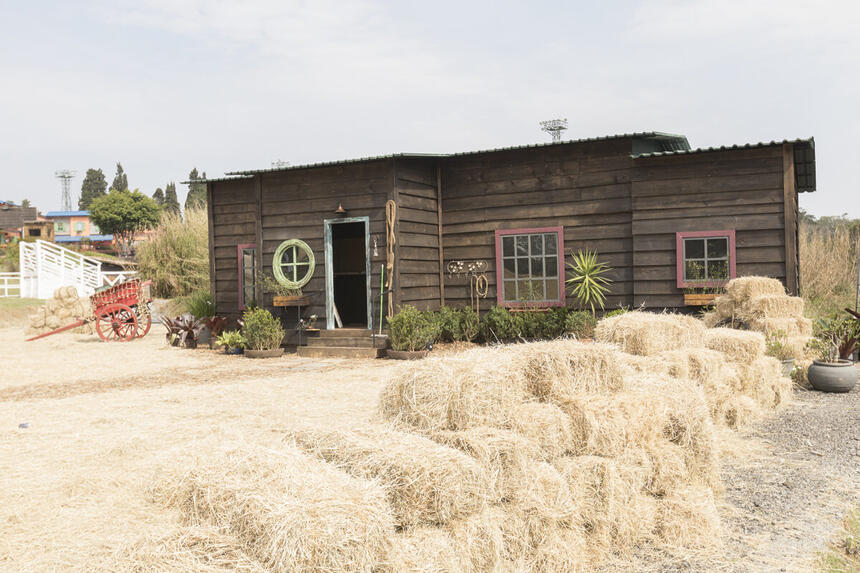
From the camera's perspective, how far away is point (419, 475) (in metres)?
2.85

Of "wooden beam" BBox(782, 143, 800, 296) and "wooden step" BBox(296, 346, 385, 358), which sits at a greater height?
"wooden beam" BBox(782, 143, 800, 296)

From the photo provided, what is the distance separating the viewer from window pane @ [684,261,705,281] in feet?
35.6

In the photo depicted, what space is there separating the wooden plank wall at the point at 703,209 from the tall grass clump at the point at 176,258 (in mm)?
14983

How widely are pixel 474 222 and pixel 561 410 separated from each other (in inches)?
348

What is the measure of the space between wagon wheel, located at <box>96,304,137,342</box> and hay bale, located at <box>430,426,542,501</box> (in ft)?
47.3

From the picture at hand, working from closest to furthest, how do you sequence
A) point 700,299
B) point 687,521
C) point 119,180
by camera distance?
point 687,521
point 700,299
point 119,180

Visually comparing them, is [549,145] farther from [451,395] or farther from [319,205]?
[451,395]

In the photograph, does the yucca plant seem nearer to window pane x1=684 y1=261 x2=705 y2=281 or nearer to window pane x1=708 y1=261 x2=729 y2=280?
window pane x1=684 y1=261 x2=705 y2=281

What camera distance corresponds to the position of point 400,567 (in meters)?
2.55

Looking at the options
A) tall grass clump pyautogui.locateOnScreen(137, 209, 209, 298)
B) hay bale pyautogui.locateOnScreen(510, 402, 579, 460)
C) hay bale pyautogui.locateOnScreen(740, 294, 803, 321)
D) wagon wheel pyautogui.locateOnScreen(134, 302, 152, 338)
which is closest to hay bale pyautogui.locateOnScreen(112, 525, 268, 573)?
hay bale pyautogui.locateOnScreen(510, 402, 579, 460)

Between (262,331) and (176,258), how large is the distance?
11.2 metres

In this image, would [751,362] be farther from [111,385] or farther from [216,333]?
[216,333]

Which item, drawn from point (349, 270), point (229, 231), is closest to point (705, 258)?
point (349, 270)

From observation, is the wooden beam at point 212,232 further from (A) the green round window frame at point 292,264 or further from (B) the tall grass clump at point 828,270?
(B) the tall grass clump at point 828,270
